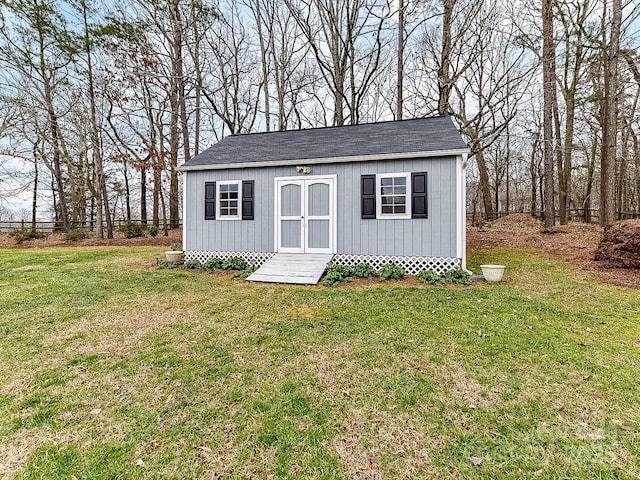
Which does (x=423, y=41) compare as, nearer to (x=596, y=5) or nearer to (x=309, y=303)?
(x=596, y=5)

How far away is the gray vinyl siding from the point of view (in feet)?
22.9

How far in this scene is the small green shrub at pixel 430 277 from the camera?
21.6ft

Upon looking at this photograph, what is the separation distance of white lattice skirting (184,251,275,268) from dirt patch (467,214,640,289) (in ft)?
24.1

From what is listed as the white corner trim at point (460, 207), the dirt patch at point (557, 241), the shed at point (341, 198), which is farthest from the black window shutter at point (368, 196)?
the dirt patch at point (557, 241)

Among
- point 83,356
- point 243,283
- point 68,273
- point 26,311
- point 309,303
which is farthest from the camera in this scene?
point 68,273

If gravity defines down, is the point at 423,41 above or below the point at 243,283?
above

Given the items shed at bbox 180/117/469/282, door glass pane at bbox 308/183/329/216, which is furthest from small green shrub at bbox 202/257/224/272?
door glass pane at bbox 308/183/329/216

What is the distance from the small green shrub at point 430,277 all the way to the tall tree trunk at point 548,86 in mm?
8745

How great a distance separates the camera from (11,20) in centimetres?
1445

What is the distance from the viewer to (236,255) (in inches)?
335

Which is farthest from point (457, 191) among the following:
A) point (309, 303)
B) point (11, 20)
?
point (11, 20)

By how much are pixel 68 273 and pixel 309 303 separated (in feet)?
21.6

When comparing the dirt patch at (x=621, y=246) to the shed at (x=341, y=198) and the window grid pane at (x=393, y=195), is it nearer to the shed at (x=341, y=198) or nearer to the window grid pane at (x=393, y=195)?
the shed at (x=341, y=198)

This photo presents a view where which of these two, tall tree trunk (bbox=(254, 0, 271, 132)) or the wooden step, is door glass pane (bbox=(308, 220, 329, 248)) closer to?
the wooden step
